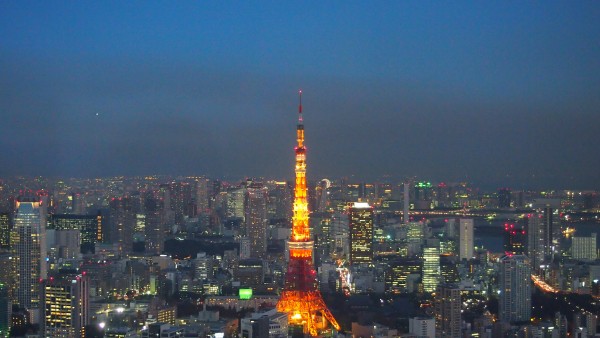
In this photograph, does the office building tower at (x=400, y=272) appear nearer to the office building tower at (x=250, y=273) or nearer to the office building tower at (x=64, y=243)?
the office building tower at (x=250, y=273)

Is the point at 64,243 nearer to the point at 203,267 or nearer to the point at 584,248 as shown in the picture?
the point at 203,267

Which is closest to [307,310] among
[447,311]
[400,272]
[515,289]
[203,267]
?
[447,311]

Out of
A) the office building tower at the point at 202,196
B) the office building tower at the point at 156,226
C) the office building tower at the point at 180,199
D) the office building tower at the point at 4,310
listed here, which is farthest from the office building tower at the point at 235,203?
the office building tower at the point at 4,310

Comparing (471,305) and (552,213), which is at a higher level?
(552,213)

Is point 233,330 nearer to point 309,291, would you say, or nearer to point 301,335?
point 301,335

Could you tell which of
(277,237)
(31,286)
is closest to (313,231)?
(277,237)

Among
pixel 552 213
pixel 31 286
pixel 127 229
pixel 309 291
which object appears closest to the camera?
pixel 31 286
